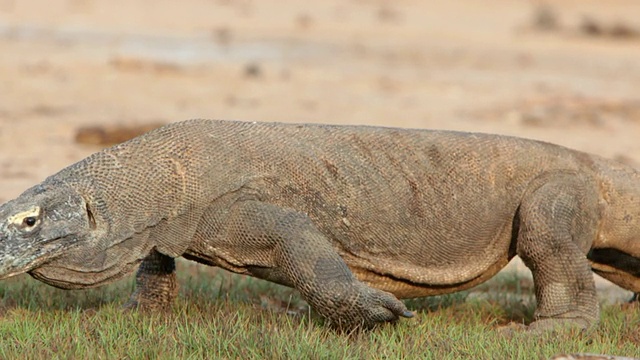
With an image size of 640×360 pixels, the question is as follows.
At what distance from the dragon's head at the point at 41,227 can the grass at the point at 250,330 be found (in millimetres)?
362

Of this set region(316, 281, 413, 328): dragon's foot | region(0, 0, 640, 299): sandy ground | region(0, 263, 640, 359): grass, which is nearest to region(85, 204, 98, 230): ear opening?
region(0, 263, 640, 359): grass

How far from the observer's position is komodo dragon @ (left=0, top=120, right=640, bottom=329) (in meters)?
4.98

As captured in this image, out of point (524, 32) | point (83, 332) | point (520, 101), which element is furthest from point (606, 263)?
point (524, 32)

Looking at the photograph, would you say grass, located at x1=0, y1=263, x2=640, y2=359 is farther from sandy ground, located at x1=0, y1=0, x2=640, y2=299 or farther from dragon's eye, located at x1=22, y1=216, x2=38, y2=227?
sandy ground, located at x1=0, y1=0, x2=640, y2=299

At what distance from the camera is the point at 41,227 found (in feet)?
15.9

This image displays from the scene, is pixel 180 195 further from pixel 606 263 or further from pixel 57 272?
pixel 606 263

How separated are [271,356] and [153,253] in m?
1.42

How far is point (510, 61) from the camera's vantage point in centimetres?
2042

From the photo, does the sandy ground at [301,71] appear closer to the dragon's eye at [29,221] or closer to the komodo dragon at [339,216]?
the komodo dragon at [339,216]

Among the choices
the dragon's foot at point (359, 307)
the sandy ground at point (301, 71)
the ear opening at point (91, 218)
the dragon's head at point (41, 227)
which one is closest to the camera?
the dragon's head at point (41, 227)

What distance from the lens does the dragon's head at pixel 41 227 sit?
189 inches

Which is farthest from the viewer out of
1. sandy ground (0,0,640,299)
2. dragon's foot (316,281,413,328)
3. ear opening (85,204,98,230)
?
sandy ground (0,0,640,299)

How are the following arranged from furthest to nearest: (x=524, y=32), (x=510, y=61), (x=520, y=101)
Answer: (x=524, y=32) → (x=510, y=61) → (x=520, y=101)

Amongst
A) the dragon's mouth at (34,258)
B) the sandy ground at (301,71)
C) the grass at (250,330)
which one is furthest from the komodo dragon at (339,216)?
the sandy ground at (301,71)
